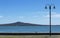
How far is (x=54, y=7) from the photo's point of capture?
24.6m

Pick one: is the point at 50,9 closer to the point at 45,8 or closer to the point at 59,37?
the point at 45,8

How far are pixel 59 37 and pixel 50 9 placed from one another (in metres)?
4.38

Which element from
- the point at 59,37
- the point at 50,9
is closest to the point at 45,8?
the point at 50,9

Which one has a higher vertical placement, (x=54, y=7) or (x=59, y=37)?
(x=54, y=7)

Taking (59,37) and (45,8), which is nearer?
(59,37)

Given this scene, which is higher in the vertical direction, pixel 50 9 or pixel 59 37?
pixel 50 9

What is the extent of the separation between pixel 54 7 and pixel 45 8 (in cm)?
106

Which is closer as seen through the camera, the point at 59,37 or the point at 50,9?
the point at 59,37

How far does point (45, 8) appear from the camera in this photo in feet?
82.1

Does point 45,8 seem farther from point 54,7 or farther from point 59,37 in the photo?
point 59,37

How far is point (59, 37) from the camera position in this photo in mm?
22391

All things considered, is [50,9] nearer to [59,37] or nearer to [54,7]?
[54,7]

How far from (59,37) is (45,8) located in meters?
4.20

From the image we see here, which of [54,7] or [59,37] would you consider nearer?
[59,37]
